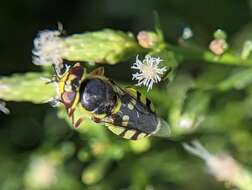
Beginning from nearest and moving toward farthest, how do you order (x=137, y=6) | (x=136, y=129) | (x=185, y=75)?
(x=136, y=129)
(x=185, y=75)
(x=137, y=6)

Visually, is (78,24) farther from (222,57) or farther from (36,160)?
(222,57)

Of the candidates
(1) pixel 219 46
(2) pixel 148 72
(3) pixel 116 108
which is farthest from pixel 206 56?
→ (3) pixel 116 108

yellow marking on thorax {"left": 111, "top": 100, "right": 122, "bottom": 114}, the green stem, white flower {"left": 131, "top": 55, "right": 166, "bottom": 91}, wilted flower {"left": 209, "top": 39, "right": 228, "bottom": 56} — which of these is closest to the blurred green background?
the green stem

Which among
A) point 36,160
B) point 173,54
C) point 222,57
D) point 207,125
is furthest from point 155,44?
point 36,160

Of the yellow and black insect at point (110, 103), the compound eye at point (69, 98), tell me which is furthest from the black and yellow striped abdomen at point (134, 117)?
the compound eye at point (69, 98)

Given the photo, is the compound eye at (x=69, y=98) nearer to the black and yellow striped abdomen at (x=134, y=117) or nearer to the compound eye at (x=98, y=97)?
the compound eye at (x=98, y=97)

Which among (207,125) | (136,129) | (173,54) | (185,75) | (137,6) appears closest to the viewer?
(136,129)

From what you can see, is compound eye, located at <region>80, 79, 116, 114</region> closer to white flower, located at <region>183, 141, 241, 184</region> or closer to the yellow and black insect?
the yellow and black insect

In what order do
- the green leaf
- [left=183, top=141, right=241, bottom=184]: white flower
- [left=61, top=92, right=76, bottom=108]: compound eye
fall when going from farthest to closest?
1. [left=183, top=141, right=241, bottom=184]: white flower
2. the green leaf
3. [left=61, top=92, right=76, bottom=108]: compound eye
